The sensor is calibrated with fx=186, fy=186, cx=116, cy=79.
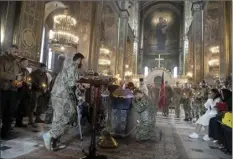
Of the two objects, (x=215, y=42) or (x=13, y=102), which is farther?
(x=215, y=42)

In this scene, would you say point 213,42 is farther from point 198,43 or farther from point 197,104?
point 197,104

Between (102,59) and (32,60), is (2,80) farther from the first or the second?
(102,59)

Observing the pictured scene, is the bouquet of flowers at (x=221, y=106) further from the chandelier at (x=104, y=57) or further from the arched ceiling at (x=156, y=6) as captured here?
the arched ceiling at (x=156, y=6)

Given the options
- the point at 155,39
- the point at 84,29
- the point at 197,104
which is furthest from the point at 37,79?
the point at 155,39

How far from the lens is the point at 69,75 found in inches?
114

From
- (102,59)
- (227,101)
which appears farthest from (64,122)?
(102,59)

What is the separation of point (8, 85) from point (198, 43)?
13744mm

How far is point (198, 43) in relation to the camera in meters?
14.1

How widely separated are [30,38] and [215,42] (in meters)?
10.4

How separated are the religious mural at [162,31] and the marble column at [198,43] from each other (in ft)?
50.3

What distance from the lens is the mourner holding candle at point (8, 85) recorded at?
3266 millimetres

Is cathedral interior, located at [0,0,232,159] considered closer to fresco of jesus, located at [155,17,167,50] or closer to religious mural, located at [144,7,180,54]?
religious mural, located at [144,7,180,54]

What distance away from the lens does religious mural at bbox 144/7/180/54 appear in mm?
30875

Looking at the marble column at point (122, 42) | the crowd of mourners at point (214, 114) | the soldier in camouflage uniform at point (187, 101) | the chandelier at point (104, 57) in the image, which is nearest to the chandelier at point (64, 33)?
the crowd of mourners at point (214, 114)
